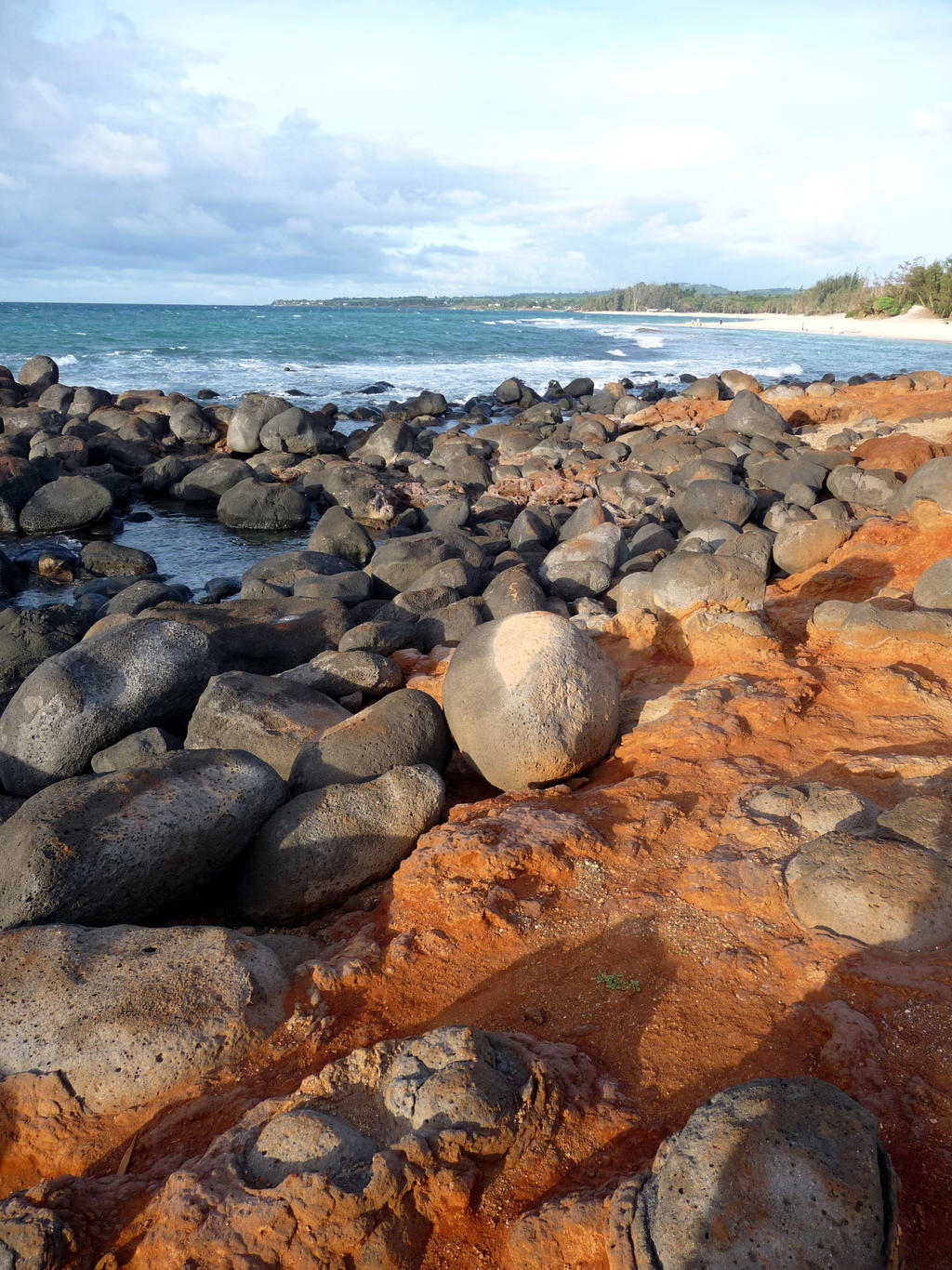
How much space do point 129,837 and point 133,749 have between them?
159 centimetres

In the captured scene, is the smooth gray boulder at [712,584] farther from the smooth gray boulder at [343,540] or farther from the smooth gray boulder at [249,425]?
the smooth gray boulder at [249,425]

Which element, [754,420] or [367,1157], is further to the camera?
[754,420]

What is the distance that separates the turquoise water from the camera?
33.5 m

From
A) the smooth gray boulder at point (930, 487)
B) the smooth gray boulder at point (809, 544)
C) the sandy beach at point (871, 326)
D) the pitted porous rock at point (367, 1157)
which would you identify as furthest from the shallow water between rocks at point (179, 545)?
the sandy beach at point (871, 326)

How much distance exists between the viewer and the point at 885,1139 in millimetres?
2543

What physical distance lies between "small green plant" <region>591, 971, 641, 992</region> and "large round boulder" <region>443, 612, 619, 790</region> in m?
1.86

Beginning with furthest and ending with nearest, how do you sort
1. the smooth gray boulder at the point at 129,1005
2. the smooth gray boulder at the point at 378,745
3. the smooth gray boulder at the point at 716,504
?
the smooth gray boulder at the point at 716,504
the smooth gray boulder at the point at 378,745
the smooth gray boulder at the point at 129,1005

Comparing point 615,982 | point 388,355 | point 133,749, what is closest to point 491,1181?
point 615,982

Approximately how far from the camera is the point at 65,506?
14.4 metres

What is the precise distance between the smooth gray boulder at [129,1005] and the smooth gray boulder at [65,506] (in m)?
12.5

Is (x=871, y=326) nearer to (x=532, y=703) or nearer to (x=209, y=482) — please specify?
(x=209, y=482)

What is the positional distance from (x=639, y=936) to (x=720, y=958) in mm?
354

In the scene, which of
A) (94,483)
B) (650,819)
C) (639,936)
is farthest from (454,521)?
(639,936)

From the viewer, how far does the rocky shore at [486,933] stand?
2354mm
